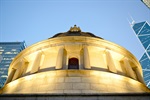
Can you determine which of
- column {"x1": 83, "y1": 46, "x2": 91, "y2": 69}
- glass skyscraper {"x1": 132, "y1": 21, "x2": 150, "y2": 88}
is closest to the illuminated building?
column {"x1": 83, "y1": 46, "x2": 91, "y2": 69}

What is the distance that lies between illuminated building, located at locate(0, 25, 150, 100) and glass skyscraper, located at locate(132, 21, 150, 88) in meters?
109

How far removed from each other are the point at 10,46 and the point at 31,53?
143605mm

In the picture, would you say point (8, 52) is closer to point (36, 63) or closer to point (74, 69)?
point (36, 63)

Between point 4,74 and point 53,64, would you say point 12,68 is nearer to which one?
point 53,64

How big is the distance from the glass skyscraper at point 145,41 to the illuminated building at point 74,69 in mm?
108970

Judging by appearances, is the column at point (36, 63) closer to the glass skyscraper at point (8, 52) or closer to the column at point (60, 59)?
the column at point (60, 59)

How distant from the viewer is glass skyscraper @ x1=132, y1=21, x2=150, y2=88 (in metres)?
137

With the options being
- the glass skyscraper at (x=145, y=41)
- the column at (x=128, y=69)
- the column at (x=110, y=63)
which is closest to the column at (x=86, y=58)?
the column at (x=110, y=63)

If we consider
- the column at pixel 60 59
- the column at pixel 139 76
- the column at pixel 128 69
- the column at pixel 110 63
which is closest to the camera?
the column at pixel 60 59

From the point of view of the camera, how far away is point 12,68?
26219 millimetres

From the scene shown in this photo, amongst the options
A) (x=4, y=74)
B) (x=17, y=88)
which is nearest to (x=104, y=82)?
Answer: (x=17, y=88)

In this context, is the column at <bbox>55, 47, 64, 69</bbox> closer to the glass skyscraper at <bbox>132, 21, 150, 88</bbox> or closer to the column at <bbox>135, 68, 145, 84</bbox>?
the column at <bbox>135, 68, 145, 84</bbox>

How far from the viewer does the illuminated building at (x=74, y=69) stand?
17391mm

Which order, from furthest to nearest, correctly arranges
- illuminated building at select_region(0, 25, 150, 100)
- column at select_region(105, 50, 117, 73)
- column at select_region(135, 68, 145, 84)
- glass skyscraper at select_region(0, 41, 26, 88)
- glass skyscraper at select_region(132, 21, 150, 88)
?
glass skyscraper at select_region(0, 41, 26, 88) < glass skyscraper at select_region(132, 21, 150, 88) < column at select_region(135, 68, 145, 84) < column at select_region(105, 50, 117, 73) < illuminated building at select_region(0, 25, 150, 100)
